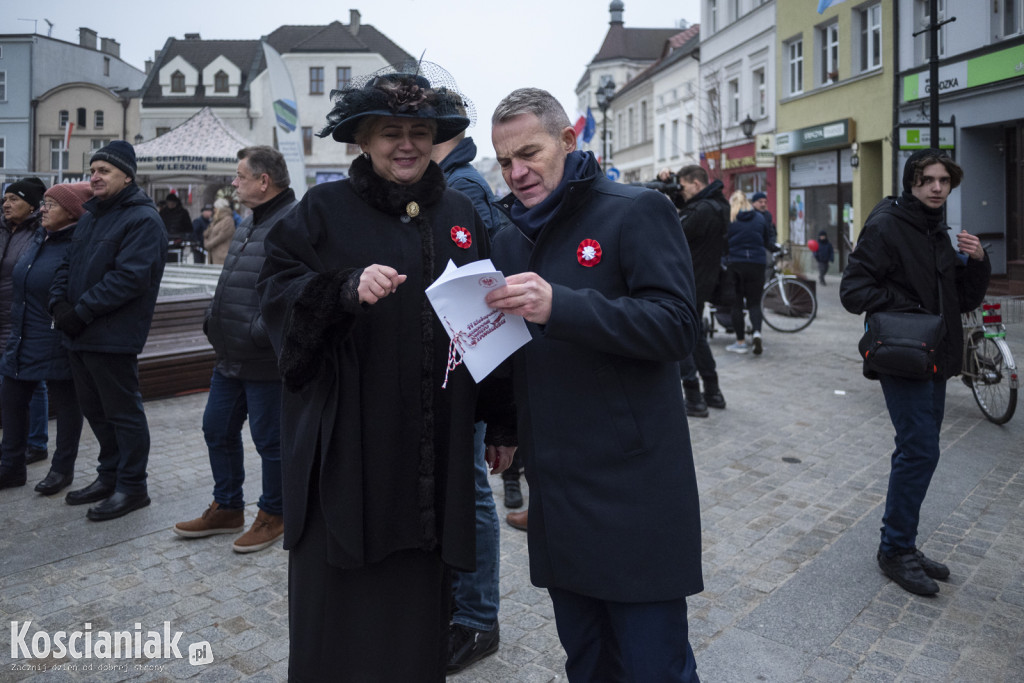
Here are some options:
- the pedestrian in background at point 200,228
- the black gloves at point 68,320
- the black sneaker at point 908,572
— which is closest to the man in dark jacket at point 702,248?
the black sneaker at point 908,572

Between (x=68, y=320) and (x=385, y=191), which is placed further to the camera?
(x=68, y=320)

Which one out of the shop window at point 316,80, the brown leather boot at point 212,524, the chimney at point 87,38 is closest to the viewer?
the brown leather boot at point 212,524

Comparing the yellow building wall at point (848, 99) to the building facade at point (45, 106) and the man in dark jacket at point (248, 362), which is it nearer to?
the man in dark jacket at point (248, 362)

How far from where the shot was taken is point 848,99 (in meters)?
23.0

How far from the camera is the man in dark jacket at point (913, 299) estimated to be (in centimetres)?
396

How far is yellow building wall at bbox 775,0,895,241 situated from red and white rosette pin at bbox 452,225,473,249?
18835 mm

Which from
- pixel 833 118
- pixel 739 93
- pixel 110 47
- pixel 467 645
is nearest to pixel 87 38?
pixel 110 47

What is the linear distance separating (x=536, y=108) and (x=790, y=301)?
10874 millimetres

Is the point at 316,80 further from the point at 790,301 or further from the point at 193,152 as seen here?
the point at 790,301

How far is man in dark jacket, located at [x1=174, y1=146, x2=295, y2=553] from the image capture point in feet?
14.5

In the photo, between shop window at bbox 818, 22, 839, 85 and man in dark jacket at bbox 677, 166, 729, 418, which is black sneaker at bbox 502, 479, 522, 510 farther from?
shop window at bbox 818, 22, 839, 85

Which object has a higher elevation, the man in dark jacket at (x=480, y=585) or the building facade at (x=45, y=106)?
the building facade at (x=45, y=106)

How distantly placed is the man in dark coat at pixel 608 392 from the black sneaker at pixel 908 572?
2.17 m

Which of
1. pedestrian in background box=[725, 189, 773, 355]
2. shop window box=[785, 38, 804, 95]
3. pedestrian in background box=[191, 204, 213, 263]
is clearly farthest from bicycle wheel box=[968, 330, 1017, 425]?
shop window box=[785, 38, 804, 95]
